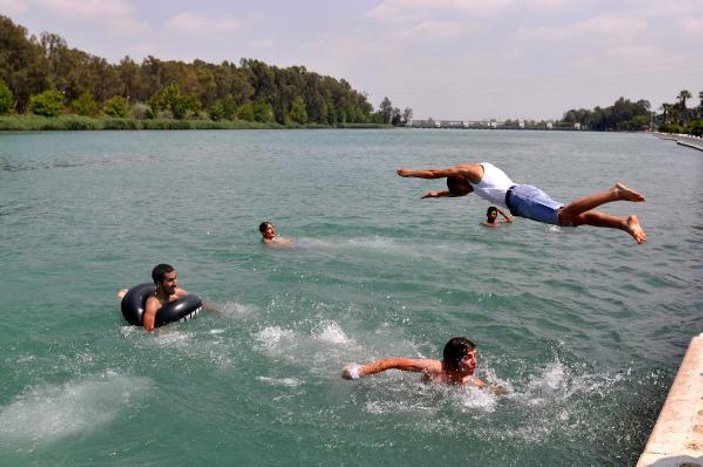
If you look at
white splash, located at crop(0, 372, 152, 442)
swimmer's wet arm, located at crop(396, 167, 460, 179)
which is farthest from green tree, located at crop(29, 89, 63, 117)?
swimmer's wet arm, located at crop(396, 167, 460, 179)

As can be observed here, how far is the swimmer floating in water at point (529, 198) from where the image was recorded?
7715 millimetres

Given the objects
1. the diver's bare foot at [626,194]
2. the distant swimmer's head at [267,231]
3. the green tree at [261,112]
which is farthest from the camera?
the green tree at [261,112]

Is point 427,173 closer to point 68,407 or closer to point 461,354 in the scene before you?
point 461,354

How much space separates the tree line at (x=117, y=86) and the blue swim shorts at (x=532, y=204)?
4261 inches

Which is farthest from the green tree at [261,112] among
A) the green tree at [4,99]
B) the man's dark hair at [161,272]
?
the man's dark hair at [161,272]

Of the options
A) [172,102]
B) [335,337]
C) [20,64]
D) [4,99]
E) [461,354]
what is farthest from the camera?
[172,102]

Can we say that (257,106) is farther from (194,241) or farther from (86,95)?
(194,241)

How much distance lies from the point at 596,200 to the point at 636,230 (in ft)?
1.96

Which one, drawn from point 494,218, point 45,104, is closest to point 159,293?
point 494,218

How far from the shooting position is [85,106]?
122000 millimetres

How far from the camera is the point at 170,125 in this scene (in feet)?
412

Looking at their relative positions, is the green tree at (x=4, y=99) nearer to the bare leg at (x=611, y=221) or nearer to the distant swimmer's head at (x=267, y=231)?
the distant swimmer's head at (x=267, y=231)

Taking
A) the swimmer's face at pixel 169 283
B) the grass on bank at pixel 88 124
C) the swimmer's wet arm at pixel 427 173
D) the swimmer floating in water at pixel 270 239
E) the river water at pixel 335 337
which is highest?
the swimmer's wet arm at pixel 427 173

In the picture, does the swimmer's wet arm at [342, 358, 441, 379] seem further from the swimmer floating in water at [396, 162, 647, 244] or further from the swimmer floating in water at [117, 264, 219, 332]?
the swimmer floating in water at [117, 264, 219, 332]
